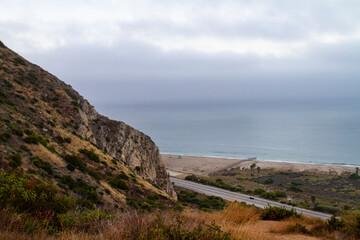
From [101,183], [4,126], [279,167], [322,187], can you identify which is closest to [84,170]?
[101,183]

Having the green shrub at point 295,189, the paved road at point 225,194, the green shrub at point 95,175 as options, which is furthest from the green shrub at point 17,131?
the green shrub at point 295,189

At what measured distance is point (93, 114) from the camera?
29.3 m

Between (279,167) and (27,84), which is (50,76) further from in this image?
(279,167)

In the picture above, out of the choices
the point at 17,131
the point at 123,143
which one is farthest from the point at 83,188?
the point at 123,143

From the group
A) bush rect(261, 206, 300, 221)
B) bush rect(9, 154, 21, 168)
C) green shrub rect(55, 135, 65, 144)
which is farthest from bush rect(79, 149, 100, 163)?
bush rect(261, 206, 300, 221)

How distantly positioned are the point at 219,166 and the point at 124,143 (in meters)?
48.9

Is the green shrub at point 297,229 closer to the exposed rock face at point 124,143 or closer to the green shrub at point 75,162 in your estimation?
the green shrub at point 75,162

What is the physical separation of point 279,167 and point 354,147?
44308 mm

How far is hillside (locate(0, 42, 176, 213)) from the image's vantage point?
43.1 ft

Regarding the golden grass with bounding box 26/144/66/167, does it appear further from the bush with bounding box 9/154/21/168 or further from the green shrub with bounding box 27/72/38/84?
the green shrub with bounding box 27/72/38/84

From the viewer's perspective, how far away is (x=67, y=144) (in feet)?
63.7

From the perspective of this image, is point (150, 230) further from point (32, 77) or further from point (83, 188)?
point (32, 77)

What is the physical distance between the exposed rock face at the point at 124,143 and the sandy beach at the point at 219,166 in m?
29.5

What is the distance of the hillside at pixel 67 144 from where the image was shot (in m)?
13.1
